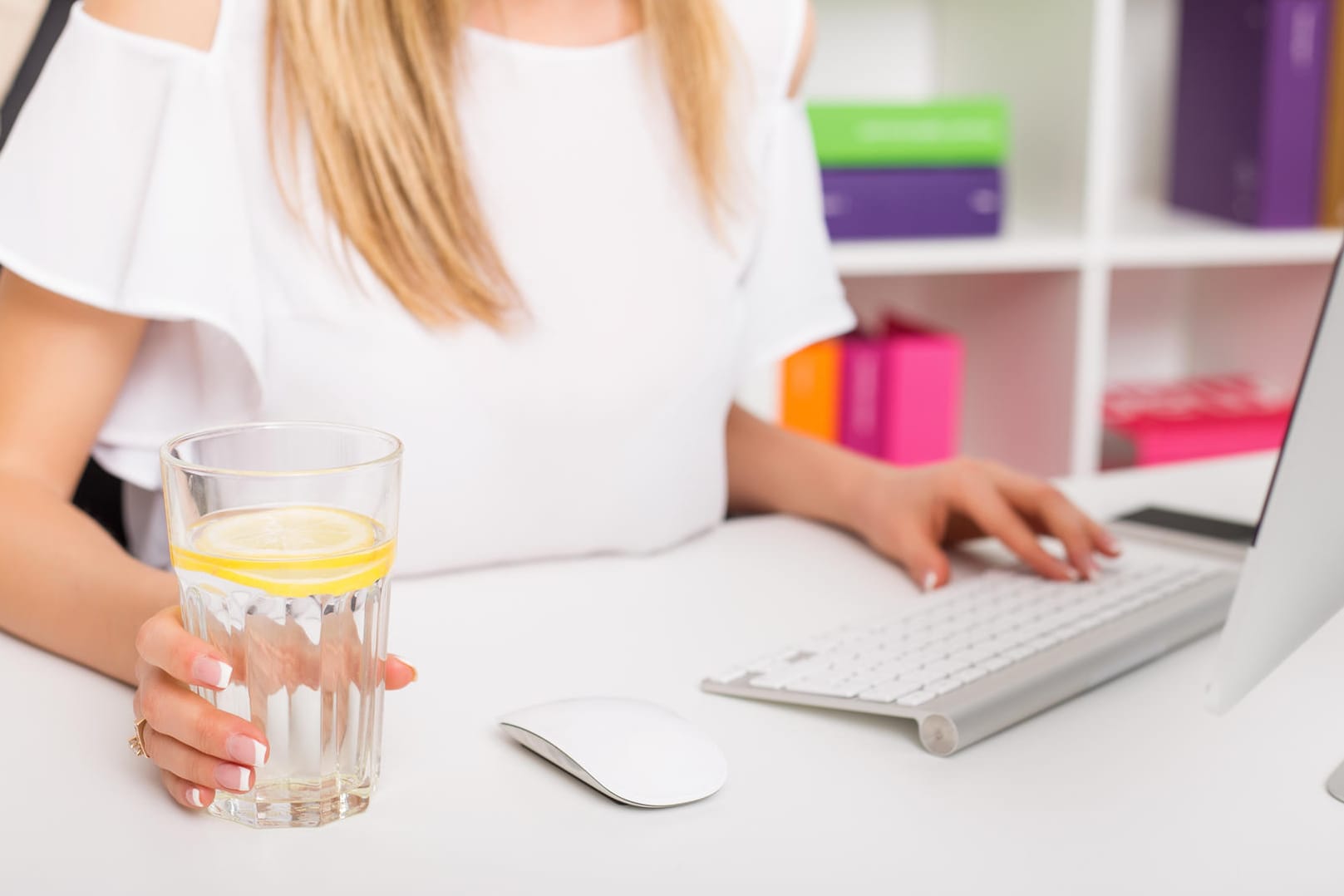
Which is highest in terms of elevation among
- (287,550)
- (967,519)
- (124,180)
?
(124,180)

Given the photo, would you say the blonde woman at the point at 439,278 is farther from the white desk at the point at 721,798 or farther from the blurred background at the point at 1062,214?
the blurred background at the point at 1062,214

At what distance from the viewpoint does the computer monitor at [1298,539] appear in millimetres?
451


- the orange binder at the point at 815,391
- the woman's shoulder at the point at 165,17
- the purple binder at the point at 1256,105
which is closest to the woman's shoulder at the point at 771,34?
the woman's shoulder at the point at 165,17

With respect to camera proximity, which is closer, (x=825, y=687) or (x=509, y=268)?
(x=825, y=687)

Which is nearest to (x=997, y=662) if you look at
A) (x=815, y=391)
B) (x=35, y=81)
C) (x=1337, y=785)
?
(x=1337, y=785)

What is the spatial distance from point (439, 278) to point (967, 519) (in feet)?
1.17

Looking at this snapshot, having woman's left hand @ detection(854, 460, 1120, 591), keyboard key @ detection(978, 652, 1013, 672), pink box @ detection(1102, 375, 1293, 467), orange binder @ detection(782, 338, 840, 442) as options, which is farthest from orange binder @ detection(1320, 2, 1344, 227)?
keyboard key @ detection(978, 652, 1013, 672)

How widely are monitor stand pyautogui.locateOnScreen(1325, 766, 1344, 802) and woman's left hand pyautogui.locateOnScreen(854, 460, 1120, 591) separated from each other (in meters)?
0.26

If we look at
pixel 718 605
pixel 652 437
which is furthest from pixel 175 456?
pixel 652 437

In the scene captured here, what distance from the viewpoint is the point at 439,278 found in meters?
0.85

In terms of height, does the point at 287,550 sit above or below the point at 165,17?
below

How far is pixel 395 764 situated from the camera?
1.86 ft

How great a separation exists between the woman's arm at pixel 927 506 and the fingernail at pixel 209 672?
43 cm

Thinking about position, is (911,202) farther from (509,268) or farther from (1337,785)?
(1337,785)
